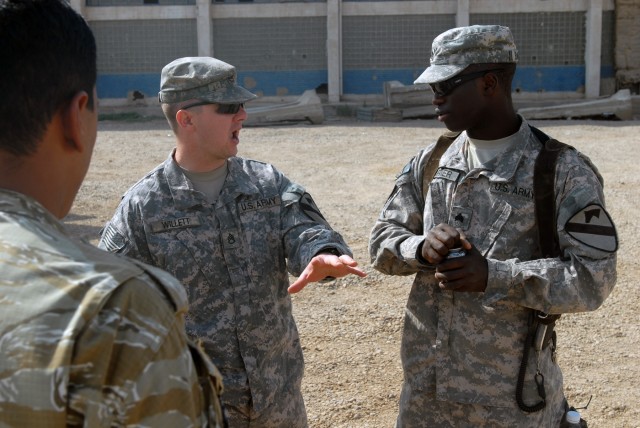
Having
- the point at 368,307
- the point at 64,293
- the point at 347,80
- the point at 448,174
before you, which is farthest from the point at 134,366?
the point at 347,80

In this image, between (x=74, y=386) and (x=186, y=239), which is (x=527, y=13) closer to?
(x=186, y=239)

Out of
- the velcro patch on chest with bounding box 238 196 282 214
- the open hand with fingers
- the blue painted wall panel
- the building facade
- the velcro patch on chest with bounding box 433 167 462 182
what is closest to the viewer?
the open hand with fingers

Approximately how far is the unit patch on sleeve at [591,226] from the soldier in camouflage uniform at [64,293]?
66.3 inches

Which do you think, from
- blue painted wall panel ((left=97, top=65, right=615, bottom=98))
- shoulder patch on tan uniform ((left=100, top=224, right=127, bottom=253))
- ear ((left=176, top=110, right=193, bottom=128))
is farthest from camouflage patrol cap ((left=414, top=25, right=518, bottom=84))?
blue painted wall panel ((left=97, top=65, right=615, bottom=98))

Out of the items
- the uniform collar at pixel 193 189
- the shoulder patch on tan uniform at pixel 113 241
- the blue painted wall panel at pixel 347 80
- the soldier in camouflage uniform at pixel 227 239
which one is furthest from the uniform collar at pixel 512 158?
the blue painted wall panel at pixel 347 80

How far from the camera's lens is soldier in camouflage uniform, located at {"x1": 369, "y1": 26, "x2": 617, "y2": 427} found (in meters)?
2.70

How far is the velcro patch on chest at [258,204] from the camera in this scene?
3045 millimetres

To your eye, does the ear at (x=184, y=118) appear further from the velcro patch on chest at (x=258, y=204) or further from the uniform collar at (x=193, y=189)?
the velcro patch on chest at (x=258, y=204)

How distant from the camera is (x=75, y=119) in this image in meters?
1.32

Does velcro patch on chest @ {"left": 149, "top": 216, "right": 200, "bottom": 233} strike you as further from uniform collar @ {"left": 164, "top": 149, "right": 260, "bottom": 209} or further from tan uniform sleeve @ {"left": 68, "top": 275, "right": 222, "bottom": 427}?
tan uniform sleeve @ {"left": 68, "top": 275, "right": 222, "bottom": 427}

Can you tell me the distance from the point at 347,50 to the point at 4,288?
21.6 meters

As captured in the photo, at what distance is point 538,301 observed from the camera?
8.94ft

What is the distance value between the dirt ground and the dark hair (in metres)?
3.45

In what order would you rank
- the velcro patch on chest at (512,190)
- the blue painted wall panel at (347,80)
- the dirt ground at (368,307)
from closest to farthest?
the velcro patch on chest at (512,190)
the dirt ground at (368,307)
the blue painted wall panel at (347,80)
